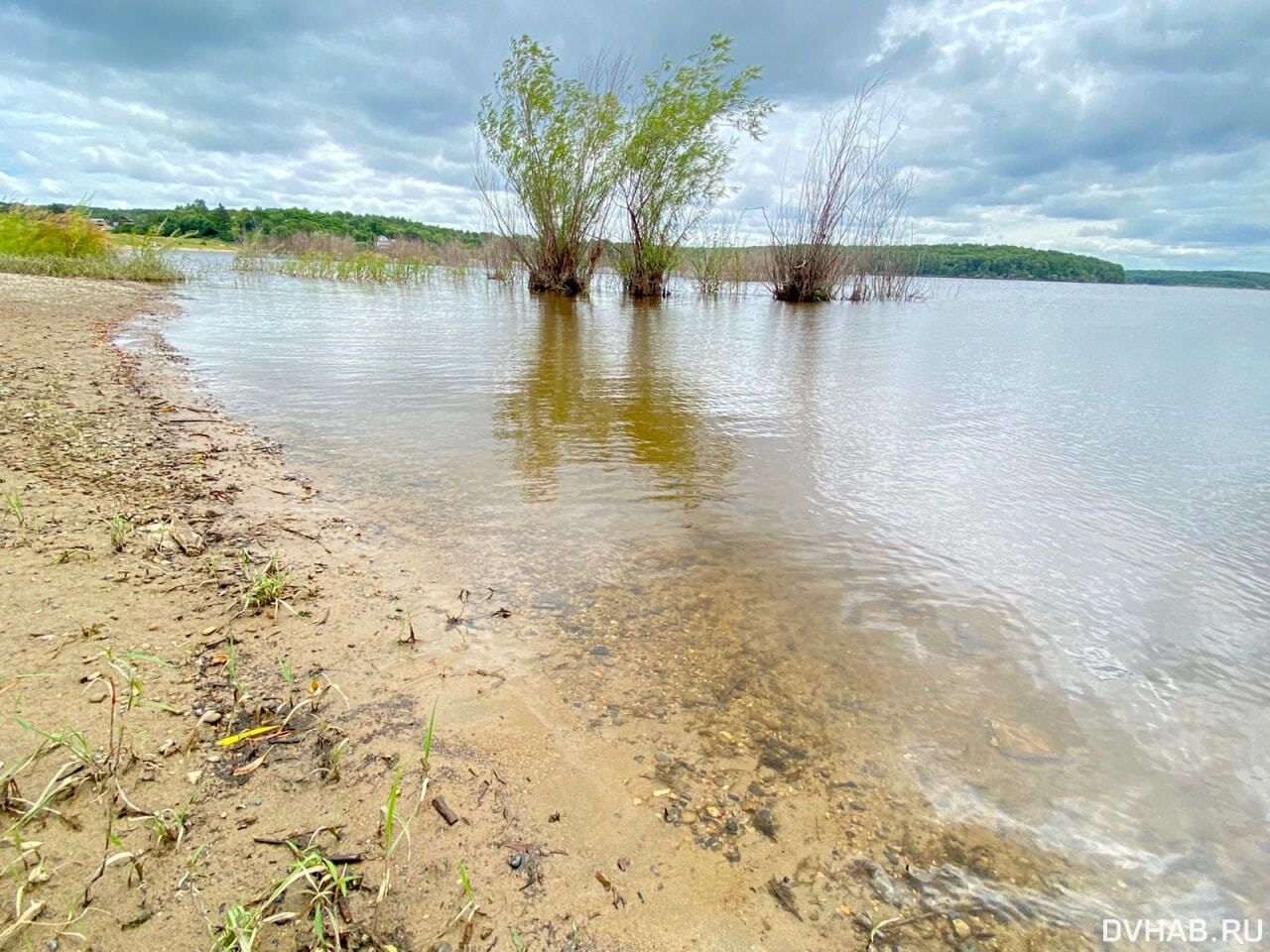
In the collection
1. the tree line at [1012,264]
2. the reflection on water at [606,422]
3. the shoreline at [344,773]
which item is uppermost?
the tree line at [1012,264]

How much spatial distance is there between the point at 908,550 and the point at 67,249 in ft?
58.7

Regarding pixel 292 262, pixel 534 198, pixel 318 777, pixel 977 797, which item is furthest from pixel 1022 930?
pixel 292 262

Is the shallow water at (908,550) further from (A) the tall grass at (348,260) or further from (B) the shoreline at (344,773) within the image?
(A) the tall grass at (348,260)

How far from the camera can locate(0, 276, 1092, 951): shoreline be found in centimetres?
99

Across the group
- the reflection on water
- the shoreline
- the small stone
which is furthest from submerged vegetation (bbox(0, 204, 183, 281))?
the small stone

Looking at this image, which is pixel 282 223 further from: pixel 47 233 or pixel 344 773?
pixel 344 773

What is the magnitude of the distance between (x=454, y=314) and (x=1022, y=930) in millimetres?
11049

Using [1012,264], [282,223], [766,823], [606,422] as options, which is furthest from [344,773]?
[1012,264]

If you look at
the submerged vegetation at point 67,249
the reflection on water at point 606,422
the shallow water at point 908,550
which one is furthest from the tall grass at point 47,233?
the reflection on water at point 606,422

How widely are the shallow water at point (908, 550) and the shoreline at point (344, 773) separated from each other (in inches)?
10.6

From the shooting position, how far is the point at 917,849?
118 centimetres

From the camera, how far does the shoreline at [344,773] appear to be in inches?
39.0

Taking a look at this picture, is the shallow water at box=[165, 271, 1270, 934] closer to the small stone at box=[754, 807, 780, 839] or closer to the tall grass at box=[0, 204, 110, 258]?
the small stone at box=[754, 807, 780, 839]

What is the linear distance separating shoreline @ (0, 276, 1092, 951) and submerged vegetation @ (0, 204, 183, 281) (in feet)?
46.5
